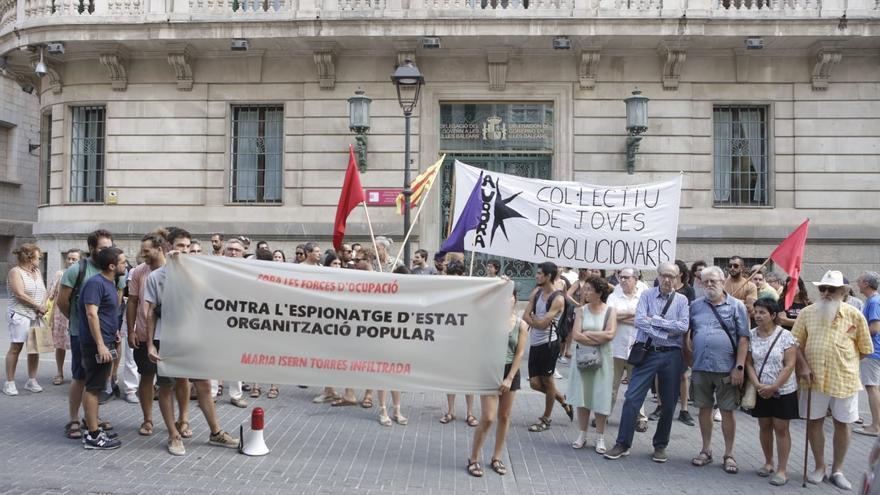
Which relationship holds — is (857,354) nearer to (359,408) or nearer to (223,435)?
(359,408)

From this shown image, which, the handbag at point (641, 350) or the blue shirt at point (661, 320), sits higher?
the blue shirt at point (661, 320)

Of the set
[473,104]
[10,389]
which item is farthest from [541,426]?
[473,104]

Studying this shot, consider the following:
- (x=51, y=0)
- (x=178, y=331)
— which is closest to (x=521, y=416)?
(x=178, y=331)

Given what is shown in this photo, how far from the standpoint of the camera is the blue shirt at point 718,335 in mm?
7227

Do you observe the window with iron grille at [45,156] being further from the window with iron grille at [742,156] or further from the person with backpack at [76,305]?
the window with iron grille at [742,156]

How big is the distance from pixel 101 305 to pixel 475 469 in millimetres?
4032

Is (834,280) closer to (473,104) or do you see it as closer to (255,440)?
(255,440)

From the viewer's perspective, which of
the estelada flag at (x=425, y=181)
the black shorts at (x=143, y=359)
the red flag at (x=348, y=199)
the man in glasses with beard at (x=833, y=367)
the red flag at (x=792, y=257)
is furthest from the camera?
the estelada flag at (x=425, y=181)

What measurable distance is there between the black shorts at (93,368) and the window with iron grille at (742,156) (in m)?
15.2

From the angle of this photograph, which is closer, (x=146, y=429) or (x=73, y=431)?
(x=73, y=431)

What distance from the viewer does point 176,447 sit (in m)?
7.03

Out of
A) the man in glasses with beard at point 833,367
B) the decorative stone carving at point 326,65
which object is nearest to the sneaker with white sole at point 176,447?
the man in glasses with beard at point 833,367

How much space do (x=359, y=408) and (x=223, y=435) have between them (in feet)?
7.64

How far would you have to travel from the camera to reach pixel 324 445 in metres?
7.59
